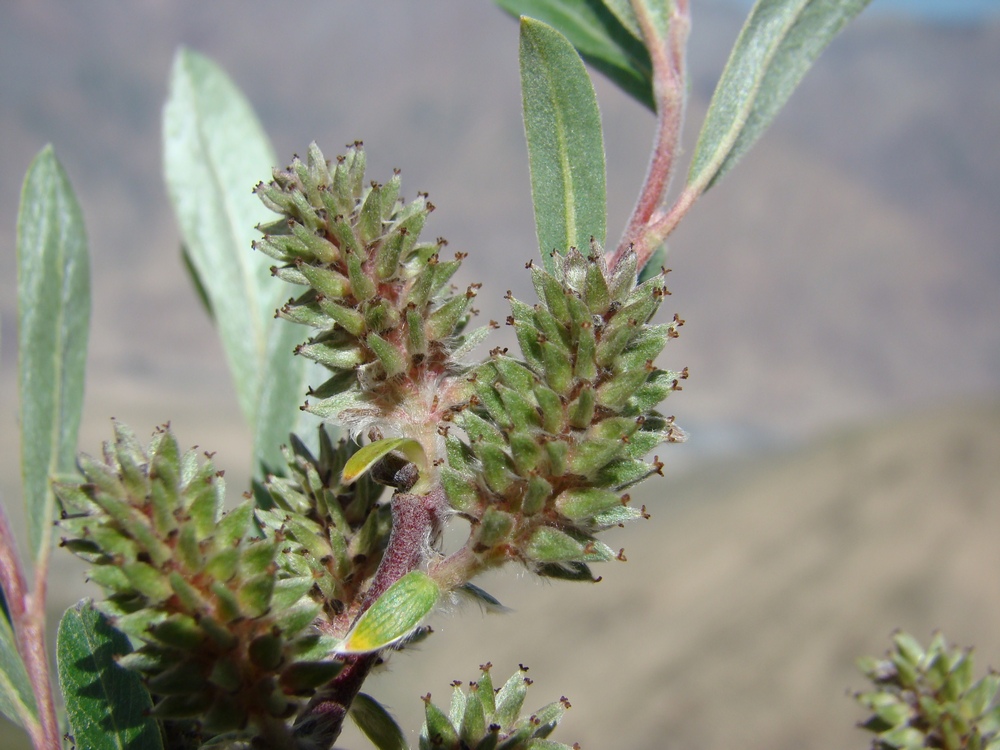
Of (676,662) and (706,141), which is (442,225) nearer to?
(676,662)

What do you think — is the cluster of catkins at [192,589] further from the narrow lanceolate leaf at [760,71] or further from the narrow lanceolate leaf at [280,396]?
the narrow lanceolate leaf at [760,71]

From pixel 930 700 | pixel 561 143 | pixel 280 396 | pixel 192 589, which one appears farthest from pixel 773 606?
pixel 192 589

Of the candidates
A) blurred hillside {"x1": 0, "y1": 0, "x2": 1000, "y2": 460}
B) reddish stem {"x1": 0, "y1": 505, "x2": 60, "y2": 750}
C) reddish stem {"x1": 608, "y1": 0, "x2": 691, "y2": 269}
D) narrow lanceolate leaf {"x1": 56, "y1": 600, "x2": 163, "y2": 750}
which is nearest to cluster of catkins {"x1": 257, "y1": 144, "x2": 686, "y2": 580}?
reddish stem {"x1": 608, "y1": 0, "x2": 691, "y2": 269}

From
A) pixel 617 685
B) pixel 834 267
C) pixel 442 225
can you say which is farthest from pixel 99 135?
pixel 617 685

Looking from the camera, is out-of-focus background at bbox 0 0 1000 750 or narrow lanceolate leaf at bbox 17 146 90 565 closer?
narrow lanceolate leaf at bbox 17 146 90 565

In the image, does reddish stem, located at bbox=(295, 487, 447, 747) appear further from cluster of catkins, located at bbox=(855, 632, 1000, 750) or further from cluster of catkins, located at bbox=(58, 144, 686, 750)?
cluster of catkins, located at bbox=(855, 632, 1000, 750)
